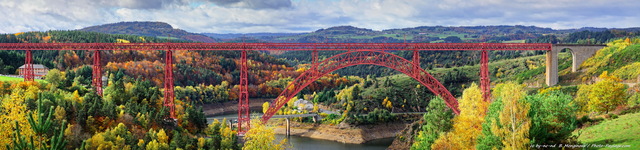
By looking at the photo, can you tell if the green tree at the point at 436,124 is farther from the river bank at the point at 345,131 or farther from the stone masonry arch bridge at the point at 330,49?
the river bank at the point at 345,131

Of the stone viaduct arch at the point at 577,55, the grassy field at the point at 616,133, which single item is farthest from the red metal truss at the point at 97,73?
the stone viaduct arch at the point at 577,55

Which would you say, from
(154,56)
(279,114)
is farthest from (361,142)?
(154,56)

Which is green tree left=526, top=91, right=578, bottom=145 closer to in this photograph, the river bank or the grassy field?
the grassy field

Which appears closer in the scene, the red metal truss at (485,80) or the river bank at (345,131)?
the red metal truss at (485,80)

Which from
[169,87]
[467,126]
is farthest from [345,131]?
[467,126]

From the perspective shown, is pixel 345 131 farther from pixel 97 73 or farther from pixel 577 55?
pixel 97 73

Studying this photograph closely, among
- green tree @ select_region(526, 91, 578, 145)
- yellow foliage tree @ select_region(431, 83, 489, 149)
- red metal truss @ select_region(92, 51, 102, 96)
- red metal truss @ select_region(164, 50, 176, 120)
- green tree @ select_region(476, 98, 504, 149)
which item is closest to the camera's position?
green tree @ select_region(526, 91, 578, 145)

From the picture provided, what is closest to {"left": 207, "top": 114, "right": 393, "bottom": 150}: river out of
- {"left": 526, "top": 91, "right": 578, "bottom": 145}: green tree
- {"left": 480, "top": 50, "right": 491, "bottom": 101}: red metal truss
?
{"left": 480, "top": 50, "right": 491, "bottom": 101}: red metal truss
